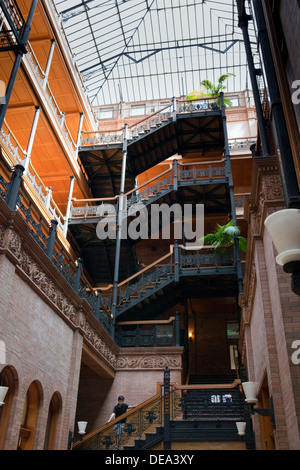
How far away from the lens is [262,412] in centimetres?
668

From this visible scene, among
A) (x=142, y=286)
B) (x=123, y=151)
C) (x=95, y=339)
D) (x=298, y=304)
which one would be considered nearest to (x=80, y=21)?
(x=123, y=151)

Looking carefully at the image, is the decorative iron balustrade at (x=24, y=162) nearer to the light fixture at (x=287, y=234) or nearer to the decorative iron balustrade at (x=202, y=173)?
the decorative iron balustrade at (x=202, y=173)

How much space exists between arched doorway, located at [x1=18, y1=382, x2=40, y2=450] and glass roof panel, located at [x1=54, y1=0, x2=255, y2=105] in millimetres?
22433

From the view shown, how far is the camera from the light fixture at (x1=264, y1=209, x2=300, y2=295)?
9.68ft

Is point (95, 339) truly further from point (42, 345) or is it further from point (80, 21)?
point (80, 21)

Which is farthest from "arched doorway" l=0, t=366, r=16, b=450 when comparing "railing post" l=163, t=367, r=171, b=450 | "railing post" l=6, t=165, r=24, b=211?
"railing post" l=163, t=367, r=171, b=450

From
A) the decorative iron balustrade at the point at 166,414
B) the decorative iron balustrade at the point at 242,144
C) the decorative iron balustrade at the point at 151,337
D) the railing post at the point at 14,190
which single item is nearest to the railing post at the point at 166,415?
the decorative iron balustrade at the point at 166,414

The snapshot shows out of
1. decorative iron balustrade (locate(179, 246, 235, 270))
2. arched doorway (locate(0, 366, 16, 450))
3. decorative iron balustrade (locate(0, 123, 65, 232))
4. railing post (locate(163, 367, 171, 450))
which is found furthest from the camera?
decorative iron balustrade (locate(179, 246, 235, 270))

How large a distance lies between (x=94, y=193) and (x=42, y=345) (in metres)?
17.4

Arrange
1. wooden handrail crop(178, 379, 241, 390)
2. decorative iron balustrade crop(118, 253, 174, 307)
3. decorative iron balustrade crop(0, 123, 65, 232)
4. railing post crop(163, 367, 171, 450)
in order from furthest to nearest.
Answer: decorative iron balustrade crop(118, 253, 174, 307), decorative iron balustrade crop(0, 123, 65, 232), wooden handrail crop(178, 379, 241, 390), railing post crop(163, 367, 171, 450)

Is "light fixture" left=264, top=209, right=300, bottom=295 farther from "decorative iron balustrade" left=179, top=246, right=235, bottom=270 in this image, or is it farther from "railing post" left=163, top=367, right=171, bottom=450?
"decorative iron balustrade" left=179, top=246, right=235, bottom=270

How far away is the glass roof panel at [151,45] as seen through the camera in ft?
88.6

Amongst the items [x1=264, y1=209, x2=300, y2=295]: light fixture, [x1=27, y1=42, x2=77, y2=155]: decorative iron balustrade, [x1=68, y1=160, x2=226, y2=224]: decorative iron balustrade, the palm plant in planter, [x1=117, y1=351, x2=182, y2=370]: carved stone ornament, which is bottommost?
[x1=264, y1=209, x2=300, y2=295]: light fixture

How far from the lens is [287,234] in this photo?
9.75ft
